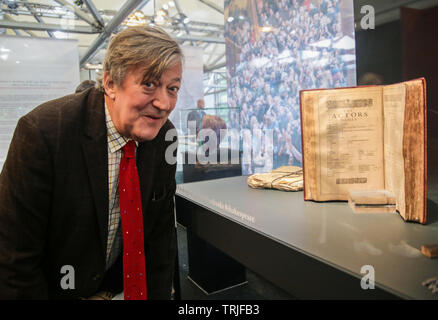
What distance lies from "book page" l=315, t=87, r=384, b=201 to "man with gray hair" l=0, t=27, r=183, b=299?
515 millimetres

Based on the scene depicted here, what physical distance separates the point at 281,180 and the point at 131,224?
63 centimetres

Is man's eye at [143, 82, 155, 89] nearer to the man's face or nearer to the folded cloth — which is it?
the man's face

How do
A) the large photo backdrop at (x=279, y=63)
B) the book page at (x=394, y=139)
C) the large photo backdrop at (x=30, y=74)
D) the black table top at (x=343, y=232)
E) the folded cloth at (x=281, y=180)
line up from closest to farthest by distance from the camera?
the black table top at (x=343, y=232) → the book page at (x=394, y=139) → the folded cloth at (x=281, y=180) → the large photo backdrop at (x=279, y=63) → the large photo backdrop at (x=30, y=74)

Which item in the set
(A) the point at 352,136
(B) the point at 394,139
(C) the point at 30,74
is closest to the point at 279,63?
(A) the point at 352,136

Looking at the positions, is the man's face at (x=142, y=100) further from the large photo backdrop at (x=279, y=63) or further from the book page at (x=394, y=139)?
the large photo backdrop at (x=279, y=63)

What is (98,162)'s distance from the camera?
3.29ft

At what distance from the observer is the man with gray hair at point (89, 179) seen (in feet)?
2.99

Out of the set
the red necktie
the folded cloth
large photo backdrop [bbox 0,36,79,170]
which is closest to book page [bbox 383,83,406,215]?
the folded cloth

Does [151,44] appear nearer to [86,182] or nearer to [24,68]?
[86,182]

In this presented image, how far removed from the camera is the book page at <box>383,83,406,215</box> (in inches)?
34.8

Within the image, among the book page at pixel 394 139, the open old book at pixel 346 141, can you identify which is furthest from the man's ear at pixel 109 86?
the book page at pixel 394 139

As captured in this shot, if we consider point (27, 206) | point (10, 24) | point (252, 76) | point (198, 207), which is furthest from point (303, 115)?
point (10, 24)

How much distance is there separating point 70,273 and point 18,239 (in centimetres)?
20

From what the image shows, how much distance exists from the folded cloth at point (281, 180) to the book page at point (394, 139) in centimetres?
36
